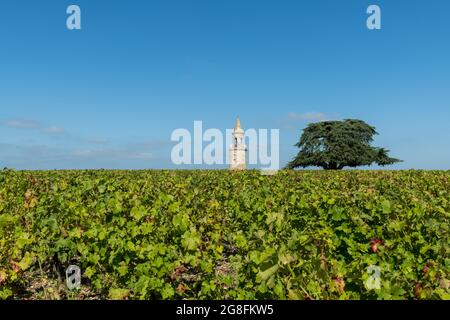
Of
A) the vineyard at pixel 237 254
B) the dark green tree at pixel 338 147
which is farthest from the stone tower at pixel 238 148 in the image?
the vineyard at pixel 237 254

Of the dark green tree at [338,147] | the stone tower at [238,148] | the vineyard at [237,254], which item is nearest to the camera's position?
the vineyard at [237,254]

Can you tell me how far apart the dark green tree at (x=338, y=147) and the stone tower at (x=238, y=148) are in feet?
41.0

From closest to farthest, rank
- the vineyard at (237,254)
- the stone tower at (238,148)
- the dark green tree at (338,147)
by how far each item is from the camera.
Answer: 1. the vineyard at (237,254)
2. the dark green tree at (338,147)
3. the stone tower at (238,148)

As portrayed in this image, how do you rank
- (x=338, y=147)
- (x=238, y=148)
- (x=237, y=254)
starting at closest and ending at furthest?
(x=237, y=254) → (x=338, y=147) → (x=238, y=148)

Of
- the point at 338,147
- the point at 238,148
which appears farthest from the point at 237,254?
the point at 238,148

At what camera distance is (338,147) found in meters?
58.1

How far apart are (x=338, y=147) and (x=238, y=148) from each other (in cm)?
1930

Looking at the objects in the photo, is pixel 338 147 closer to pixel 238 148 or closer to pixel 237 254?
pixel 238 148

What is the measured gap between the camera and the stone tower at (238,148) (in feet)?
234

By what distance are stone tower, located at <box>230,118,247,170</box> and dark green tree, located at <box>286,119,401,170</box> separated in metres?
12.5

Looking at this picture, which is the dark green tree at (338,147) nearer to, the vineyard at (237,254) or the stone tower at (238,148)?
the stone tower at (238,148)

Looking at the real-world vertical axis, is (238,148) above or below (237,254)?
above

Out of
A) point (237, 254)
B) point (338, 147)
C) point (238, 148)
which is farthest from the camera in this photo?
point (238, 148)
